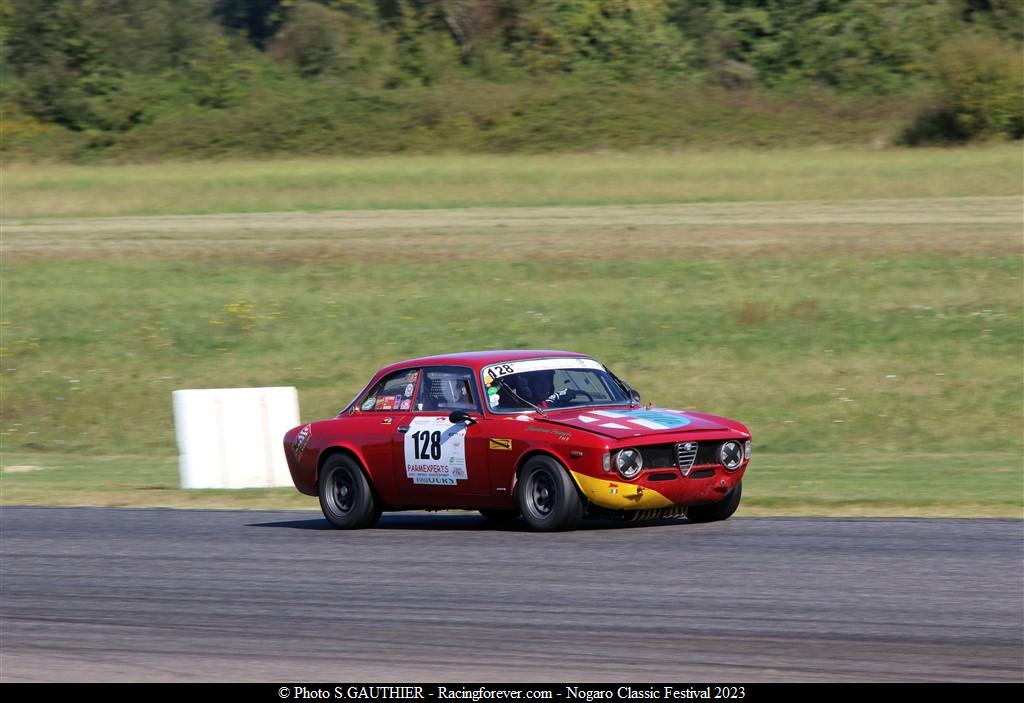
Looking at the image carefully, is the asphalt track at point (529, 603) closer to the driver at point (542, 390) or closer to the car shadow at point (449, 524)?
the car shadow at point (449, 524)

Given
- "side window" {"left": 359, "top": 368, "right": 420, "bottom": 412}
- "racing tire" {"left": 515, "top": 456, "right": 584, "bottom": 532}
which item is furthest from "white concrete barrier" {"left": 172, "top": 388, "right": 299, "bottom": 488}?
"racing tire" {"left": 515, "top": 456, "right": 584, "bottom": 532}

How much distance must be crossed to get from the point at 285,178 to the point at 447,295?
43.3 ft

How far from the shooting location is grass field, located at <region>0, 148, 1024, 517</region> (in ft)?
65.3

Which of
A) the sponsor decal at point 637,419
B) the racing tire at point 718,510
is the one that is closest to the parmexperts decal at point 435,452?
the sponsor decal at point 637,419

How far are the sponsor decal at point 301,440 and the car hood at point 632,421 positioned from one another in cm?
235

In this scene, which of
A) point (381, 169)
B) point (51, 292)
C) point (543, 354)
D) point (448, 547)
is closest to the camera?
point (448, 547)

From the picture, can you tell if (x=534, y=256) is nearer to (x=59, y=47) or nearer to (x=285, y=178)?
(x=285, y=178)

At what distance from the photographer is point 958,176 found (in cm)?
3666

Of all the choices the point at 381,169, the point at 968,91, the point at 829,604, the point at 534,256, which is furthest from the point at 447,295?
the point at 829,604

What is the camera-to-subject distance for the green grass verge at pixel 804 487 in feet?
44.7

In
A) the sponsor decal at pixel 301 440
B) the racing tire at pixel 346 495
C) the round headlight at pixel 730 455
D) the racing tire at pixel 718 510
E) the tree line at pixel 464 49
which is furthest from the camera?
the tree line at pixel 464 49

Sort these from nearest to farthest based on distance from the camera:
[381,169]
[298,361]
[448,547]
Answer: [448,547]
[298,361]
[381,169]

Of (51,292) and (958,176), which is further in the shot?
(958,176)

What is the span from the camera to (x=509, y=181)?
4009cm
